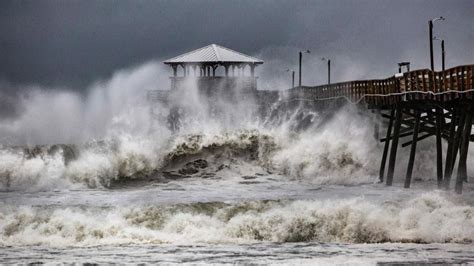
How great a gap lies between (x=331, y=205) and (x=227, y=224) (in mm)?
2657

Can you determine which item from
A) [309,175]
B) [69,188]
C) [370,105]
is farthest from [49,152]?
[370,105]

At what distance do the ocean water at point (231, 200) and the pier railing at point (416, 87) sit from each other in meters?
1.90

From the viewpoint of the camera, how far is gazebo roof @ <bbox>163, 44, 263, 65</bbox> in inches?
2508

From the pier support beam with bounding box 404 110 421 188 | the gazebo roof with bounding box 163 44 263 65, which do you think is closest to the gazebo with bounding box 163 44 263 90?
the gazebo roof with bounding box 163 44 263 65

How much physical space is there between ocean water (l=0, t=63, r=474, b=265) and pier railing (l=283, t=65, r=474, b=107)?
190 cm

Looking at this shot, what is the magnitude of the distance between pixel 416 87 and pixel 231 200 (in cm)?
707

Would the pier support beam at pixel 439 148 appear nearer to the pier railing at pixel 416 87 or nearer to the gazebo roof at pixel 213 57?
the pier railing at pixel 416 87

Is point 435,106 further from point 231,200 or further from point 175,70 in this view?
point 175,70

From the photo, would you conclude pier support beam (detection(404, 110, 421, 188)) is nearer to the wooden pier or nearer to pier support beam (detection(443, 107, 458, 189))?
the wooden pier

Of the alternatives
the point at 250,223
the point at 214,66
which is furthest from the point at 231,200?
the point at 214,66

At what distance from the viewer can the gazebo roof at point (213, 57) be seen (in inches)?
2508

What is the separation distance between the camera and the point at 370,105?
34.9m

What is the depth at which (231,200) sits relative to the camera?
27.4 metres

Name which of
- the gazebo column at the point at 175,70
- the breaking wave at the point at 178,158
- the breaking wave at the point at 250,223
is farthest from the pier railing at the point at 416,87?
the gazebo column at the point at 175,70
